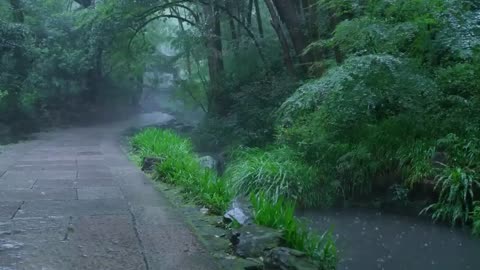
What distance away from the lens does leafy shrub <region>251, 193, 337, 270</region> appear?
185 inches

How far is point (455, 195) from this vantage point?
25.8 ft

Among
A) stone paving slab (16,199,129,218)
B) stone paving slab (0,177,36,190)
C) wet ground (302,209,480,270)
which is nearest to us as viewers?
stone paving slab (16,199,129,218)

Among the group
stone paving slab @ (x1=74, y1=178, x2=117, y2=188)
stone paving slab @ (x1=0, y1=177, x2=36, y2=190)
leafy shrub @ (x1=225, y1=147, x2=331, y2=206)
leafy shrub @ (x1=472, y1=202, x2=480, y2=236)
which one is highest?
stone paving slab @ (x1=0, y1=177, x2=36, y2=190)

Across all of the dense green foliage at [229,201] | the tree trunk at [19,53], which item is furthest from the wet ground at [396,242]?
the tree trunk at [19,53]

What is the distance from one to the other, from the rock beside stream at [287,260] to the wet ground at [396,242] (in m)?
1.60

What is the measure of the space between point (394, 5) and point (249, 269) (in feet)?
21.3

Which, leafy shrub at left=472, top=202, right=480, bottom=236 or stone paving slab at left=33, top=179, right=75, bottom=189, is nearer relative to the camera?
leafy shrub at left=472, top=202, right=480, bottom=236

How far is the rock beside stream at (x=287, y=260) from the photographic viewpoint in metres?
4.14

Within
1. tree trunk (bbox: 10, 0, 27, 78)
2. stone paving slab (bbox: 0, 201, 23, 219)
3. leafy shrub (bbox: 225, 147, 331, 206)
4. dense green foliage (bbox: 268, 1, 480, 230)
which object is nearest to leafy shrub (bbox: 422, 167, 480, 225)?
dense green foliage (bbox: 268, 1, 480, 230)

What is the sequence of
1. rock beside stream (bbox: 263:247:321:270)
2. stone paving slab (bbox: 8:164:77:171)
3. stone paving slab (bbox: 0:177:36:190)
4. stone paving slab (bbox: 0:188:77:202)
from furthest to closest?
stone paving slab (bbox: 8:164:77:171), stone paving slab (bbox: 0:177:36:190), stone paving slab (bbox: 0:188:77:202), rock beside stream (bbox: 263:247:321:270)

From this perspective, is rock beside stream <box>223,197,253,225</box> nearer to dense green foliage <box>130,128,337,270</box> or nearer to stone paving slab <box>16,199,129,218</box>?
dense green foliage <box>130,128,337,270</box>

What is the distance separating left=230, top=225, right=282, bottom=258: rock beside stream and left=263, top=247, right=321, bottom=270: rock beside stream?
0.18m

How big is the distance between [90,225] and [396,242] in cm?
409

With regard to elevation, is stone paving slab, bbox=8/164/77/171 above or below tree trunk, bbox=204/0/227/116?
below
